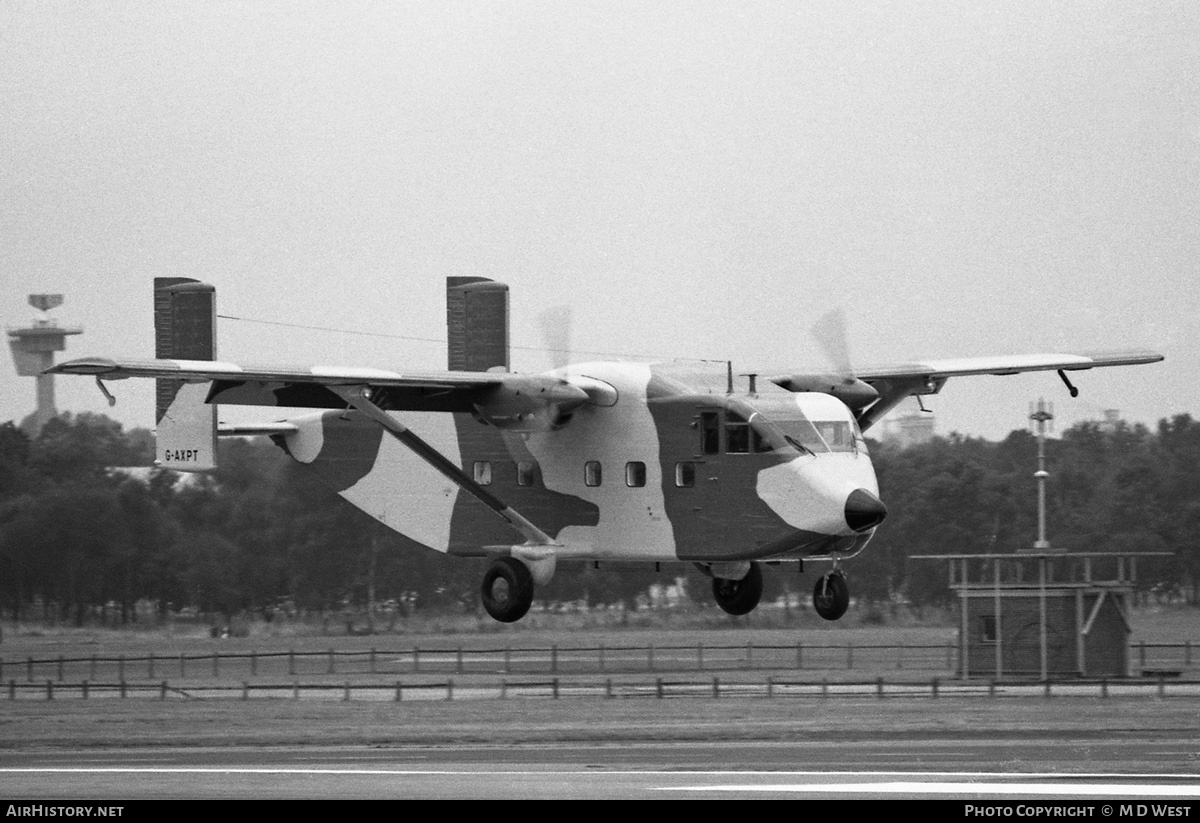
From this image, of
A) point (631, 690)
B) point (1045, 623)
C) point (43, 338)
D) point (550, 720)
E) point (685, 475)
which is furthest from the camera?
point (43, 338)

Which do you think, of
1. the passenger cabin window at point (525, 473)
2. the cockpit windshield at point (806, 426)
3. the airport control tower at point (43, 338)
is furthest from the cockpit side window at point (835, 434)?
the airport control tower at point (43, 338)

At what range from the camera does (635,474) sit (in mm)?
35062

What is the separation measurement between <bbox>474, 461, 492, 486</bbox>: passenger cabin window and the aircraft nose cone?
7.48 meters

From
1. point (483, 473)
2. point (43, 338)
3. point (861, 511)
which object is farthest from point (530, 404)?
point (43, 338)

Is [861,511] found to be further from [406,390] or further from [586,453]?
[406,390]

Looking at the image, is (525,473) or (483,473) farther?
Answer: (483,473)

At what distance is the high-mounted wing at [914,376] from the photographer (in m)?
37.8

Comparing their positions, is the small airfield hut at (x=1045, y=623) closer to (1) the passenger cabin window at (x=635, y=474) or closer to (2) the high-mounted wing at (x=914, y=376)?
(2) the high-mounted wing at (x=914, y=376)

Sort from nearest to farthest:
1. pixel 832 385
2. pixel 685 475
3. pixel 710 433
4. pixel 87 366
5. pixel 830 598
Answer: pixel 87 366, pixel 710 433, pixel 830 598, pixel 685 475, pixel 832 385

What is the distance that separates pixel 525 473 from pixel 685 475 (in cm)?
343

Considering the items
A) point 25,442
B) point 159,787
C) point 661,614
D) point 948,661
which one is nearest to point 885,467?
point 661,614

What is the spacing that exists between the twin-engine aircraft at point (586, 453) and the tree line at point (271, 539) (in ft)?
A: 37.7

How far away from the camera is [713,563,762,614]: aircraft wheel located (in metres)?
36.5
